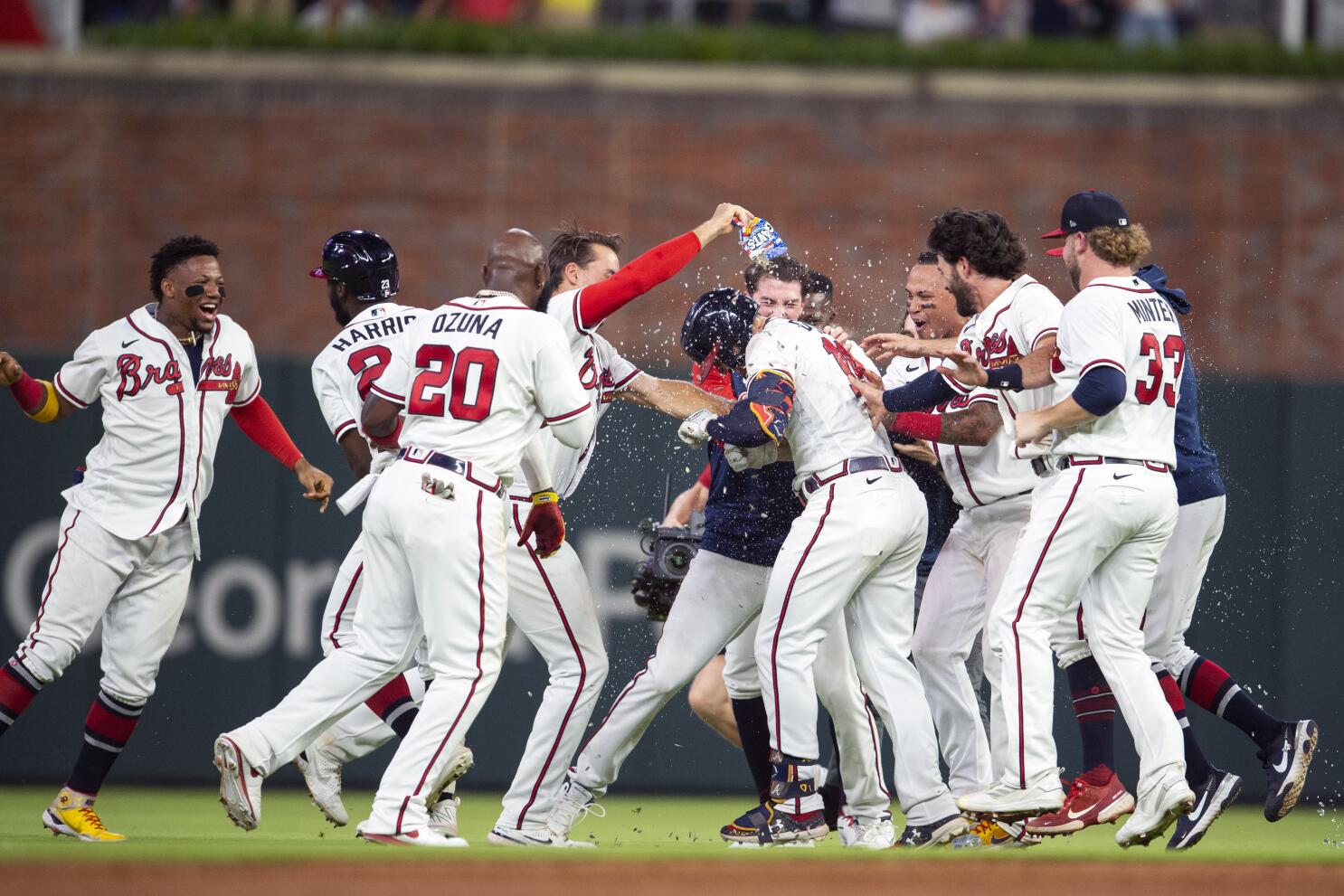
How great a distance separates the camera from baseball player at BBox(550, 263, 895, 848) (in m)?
6.59

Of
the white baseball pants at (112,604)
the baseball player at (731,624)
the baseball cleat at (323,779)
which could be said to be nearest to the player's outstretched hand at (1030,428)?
the baseball player at (731,624)

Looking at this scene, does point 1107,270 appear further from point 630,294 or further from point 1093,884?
point 1093,884

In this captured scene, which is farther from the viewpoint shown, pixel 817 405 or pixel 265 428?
pixel 265 428

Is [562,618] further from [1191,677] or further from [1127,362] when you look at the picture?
[1191,677]

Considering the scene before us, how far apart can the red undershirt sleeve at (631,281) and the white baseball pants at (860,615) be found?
3.47ft

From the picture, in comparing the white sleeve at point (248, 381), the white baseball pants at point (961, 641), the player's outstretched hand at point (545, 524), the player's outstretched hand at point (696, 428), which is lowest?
the white baseball pants at point (961, 641)

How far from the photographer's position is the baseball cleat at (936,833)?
6.45 m

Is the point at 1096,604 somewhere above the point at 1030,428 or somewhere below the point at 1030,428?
below

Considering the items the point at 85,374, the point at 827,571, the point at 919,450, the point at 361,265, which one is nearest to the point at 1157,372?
the point at 919,450

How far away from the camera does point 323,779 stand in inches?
281

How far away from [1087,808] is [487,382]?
273cm

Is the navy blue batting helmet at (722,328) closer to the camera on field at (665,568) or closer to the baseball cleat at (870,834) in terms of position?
the camera on field at (665,568)

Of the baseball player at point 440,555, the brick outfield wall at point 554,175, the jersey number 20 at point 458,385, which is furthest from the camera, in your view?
the brick outfield wall at point 554,175

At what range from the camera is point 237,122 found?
13422 millimetres
